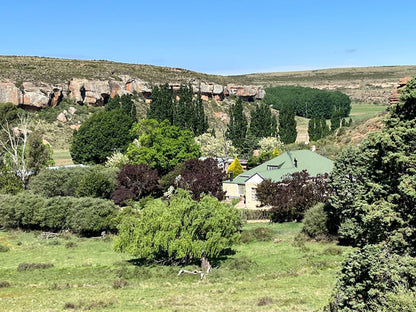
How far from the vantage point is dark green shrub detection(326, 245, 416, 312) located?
14.7 metres

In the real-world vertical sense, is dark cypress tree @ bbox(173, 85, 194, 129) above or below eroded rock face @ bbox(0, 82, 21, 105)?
below

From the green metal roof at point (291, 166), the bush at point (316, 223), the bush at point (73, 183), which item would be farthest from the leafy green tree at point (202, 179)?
the bush at point (316, 223)

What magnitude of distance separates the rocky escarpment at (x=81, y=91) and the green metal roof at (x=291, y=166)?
68542 mm

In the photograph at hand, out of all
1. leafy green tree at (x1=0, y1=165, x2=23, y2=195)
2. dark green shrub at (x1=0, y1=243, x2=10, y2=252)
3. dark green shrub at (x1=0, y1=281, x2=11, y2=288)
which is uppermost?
leafy green tree at (x1=0, y1=165, x2=23, y2=195)

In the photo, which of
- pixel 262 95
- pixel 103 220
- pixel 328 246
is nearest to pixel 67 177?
pixel 103 220

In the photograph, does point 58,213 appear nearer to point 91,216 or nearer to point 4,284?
point 91,216

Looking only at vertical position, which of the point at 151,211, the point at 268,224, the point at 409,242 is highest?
the point at 409,242

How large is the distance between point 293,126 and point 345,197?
58.1 metres

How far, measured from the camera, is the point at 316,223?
36.2m

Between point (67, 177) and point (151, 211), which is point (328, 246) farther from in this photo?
point (67, 177)

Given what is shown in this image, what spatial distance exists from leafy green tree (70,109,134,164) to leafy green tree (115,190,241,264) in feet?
147

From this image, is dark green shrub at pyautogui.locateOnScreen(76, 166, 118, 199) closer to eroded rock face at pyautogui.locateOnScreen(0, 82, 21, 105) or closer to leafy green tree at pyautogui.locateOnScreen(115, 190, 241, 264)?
leafy green tree at pyautogui.locateOnScreen(115, 190, 241, 264)

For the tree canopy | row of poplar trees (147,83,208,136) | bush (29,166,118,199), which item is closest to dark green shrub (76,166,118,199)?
bush (29,166,118,199)

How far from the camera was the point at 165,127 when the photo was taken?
66.9 m
